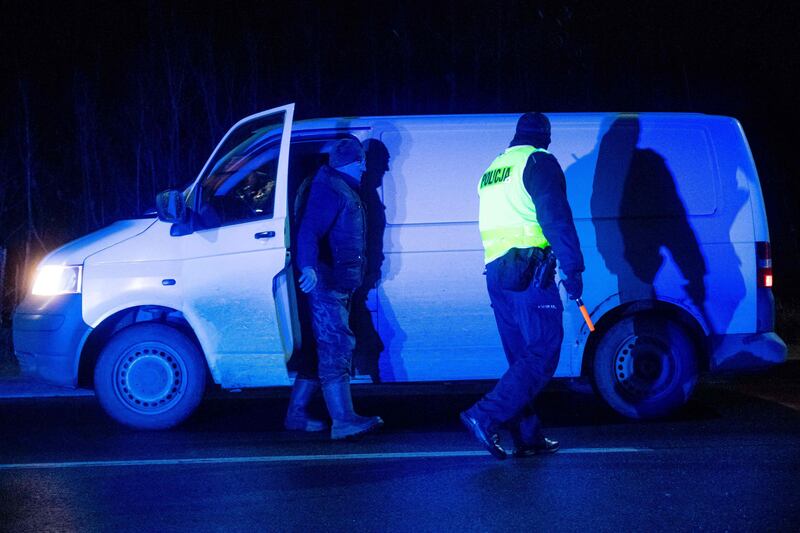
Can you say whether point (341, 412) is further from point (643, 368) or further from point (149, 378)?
point (643, 368)

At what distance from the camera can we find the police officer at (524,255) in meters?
5.84

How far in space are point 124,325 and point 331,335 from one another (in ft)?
5.14

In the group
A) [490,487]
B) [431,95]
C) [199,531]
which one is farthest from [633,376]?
[431,95]

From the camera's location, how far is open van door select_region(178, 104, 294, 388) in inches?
278

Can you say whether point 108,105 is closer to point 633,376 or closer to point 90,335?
point 90,335

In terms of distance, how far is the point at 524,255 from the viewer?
592 centimetres

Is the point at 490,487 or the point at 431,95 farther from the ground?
the point at 431,95

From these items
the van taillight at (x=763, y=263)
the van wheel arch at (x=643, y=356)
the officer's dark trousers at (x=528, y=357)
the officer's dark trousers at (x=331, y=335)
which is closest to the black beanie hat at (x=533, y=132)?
the officer's dark trousers at (x=528, y=357)

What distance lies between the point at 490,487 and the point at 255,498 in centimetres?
118

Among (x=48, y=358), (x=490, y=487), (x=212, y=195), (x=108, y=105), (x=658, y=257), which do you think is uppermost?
(x=108, y=105)

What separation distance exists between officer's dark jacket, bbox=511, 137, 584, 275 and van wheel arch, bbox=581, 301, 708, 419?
1748 mm

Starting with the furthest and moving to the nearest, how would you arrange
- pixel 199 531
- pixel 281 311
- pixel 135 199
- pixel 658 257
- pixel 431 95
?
pixel 431 95
pixel 135 199
pixel 658 257
pixel 281 311
pixel 199 531

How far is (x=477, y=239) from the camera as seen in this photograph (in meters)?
7.21

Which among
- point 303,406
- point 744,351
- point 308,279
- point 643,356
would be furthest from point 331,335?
point 744,351
